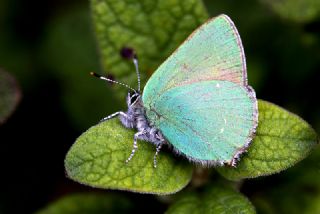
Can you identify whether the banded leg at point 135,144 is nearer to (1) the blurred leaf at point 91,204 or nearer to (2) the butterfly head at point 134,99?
(2) the butterfly head at point 134,99

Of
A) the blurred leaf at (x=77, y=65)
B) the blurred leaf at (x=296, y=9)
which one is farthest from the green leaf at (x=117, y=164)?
the blurred leaf at (x=77, y=65)

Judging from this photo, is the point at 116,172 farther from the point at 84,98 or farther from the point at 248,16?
the point at 248,16

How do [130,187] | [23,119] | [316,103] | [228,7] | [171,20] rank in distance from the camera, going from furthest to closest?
1. [228,7]
2. [23,119]
3. [316,103]
4. [171,20]
5. [130,187]

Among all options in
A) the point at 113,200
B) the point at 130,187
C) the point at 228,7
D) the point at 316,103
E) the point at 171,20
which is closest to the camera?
the point at 130,187

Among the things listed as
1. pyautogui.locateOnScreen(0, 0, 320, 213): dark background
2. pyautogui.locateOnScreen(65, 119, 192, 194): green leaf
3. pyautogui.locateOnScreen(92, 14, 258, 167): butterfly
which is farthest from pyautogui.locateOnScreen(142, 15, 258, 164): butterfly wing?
pyautogui.locateOnScreen(0, 0, 320, 213): dark background

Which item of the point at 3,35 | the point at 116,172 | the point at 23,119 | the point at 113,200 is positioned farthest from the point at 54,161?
the point at 116,172

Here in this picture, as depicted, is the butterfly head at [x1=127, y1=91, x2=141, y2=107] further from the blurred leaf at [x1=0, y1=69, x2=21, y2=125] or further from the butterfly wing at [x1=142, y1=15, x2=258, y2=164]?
the blurred leaf at [x1=0, y1=69, x2=21, y2=125]
